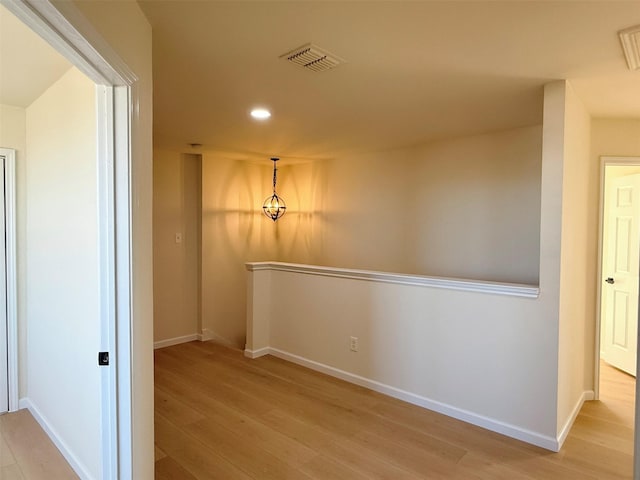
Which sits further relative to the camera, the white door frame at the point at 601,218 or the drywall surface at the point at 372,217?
the drywall surface at the point at 372,217

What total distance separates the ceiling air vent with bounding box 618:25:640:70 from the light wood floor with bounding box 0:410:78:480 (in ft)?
12.0

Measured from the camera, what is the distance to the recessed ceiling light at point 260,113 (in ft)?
9.68

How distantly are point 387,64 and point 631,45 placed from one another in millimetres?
1182

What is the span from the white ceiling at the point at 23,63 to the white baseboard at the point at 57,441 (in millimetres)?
2230

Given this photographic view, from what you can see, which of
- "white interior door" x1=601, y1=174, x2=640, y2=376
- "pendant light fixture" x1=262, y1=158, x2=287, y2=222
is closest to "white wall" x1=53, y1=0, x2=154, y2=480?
"pendant light fixture" x1=262, y1=158, x2=287, y2=222

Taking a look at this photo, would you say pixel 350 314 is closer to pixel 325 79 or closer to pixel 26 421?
pixel 325 79

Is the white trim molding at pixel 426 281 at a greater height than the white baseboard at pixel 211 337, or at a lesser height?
greater

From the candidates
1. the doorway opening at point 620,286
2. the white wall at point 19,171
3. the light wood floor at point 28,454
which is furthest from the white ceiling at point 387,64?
the light wood floor at point 28,454

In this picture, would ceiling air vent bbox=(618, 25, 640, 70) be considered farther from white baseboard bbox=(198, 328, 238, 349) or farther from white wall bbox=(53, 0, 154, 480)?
white baseboard bbox=(198, 328, 238, 349)

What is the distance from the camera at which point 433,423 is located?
287 centimetres

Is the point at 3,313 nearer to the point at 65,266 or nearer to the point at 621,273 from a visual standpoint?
the point at 65,266

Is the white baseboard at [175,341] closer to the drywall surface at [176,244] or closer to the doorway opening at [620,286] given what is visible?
the drywall surface at [176,244]

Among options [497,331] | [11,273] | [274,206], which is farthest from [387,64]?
[274,206]

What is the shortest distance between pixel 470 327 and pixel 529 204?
136 centimetres
